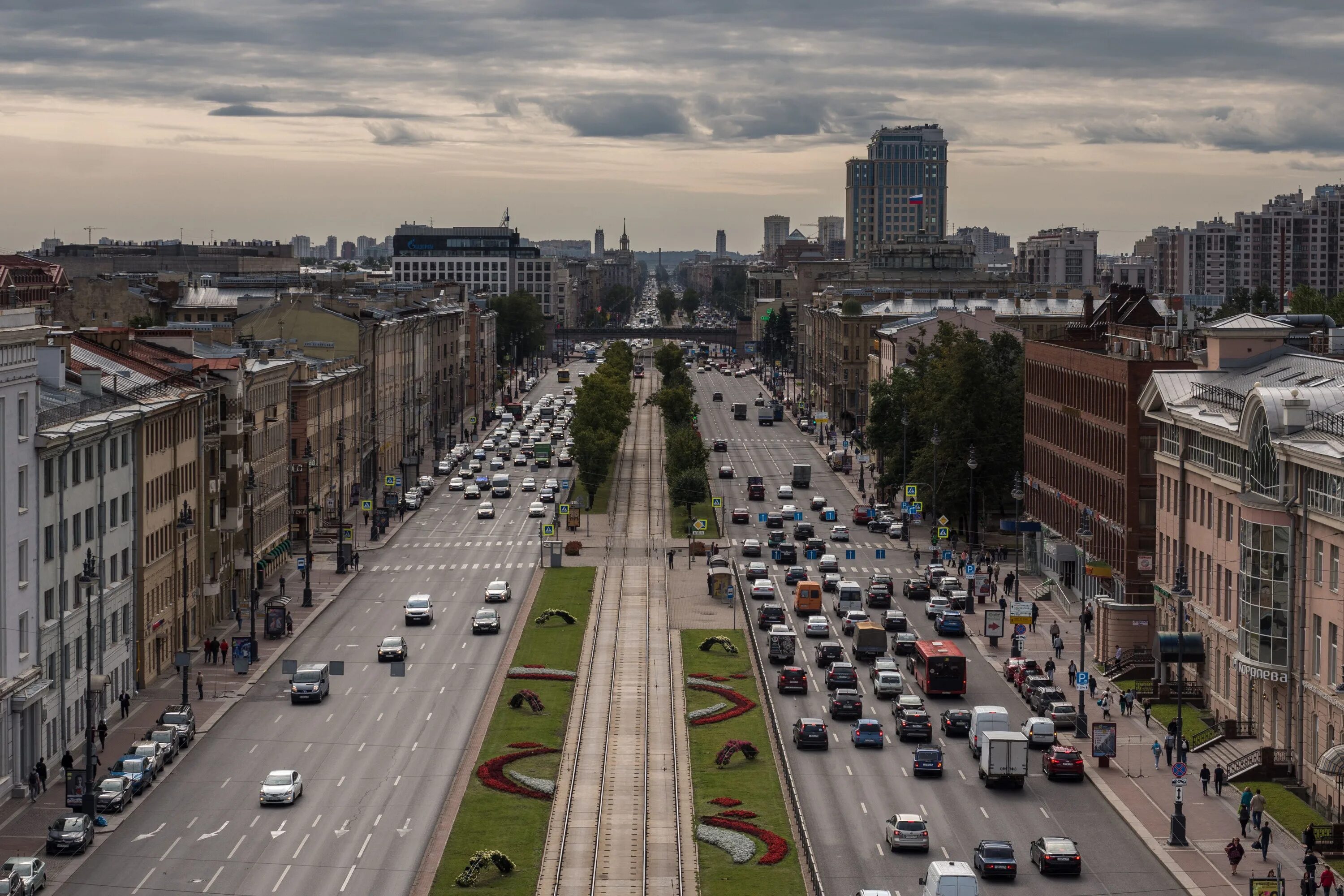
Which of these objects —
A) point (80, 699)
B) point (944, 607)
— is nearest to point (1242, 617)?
point (944, 607)

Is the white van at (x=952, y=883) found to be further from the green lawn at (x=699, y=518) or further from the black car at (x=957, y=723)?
the green lawn at (x=699, y=518)

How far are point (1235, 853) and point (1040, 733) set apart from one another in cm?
1604

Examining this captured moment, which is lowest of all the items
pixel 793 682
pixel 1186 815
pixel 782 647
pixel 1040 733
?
pixel 1186 815

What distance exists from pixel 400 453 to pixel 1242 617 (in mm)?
119772

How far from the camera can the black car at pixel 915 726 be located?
237 ft

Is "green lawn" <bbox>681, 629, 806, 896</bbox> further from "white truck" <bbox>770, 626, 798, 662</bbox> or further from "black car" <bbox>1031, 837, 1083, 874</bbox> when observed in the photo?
"black car" <bbox>1031, 837, 1083, 874</bbox>

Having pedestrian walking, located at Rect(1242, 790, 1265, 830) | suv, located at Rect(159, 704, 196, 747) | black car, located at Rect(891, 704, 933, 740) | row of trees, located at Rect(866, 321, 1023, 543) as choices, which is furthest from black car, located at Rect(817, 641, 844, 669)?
row of trees, located at Rect(866, 321, 1023, 543)

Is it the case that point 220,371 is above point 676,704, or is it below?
above

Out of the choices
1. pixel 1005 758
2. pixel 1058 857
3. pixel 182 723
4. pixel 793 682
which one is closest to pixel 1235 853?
pixel 1058 857

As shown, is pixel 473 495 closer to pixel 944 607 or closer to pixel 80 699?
pixel 944 607

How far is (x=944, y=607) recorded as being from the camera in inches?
3952

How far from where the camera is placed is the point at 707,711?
247 ft

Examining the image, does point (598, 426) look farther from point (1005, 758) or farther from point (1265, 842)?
point (1265, 842)

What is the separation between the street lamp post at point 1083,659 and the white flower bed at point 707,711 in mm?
13559
